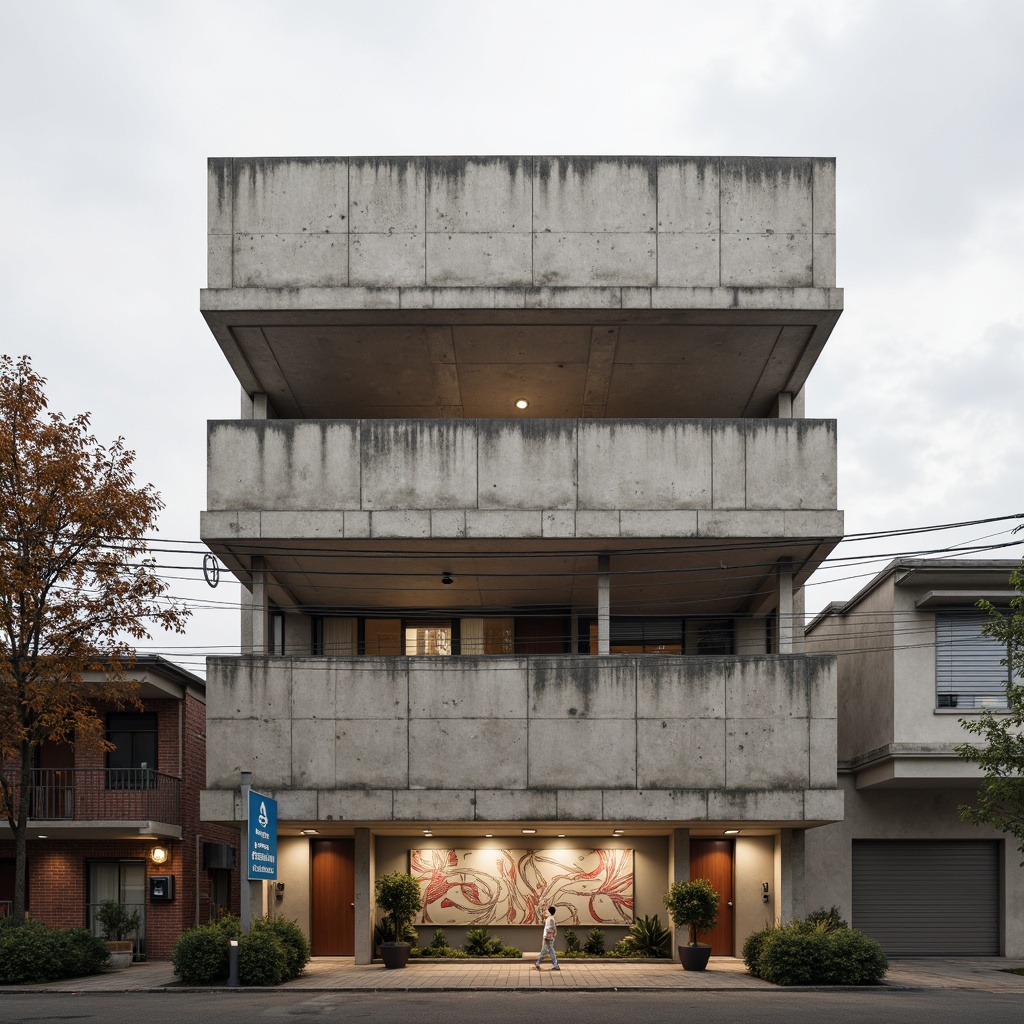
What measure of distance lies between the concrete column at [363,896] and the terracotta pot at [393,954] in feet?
1.94

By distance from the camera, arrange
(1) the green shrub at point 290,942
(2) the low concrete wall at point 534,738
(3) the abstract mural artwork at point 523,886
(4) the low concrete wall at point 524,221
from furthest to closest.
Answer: (3) the abstract mural artwork at point 523,886 < (4) the low concrete wall at point 524,221 < (2) the low concrete wall at point 534,738 < (1) the green shrub at point 290,942

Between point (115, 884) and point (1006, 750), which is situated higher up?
point (1006, 750)

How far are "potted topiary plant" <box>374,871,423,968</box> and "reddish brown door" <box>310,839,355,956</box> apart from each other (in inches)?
121

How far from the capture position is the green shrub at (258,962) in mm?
23688

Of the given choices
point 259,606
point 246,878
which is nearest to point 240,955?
point 246,878

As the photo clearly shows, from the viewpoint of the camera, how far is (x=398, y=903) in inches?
1074

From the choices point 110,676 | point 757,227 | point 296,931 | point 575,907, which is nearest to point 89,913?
point 110,676

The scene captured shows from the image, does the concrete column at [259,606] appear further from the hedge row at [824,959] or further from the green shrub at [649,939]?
the hedge row at [824,959]

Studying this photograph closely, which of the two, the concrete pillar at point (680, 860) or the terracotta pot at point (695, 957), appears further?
the concrete pillar at point (680, 860)

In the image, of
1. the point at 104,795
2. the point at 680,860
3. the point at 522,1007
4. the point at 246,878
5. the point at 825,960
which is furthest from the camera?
the point at 104,795

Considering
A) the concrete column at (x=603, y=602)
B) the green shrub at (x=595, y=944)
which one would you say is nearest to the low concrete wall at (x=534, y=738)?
the concrete column at (x=603, y=602)

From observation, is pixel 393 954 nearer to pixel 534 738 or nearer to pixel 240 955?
pixel 240 955

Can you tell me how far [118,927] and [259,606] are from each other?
30.8 feet

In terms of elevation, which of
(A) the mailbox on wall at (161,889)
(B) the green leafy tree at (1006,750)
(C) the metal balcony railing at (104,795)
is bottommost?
(A) the mailbox on wall at (161,889)
